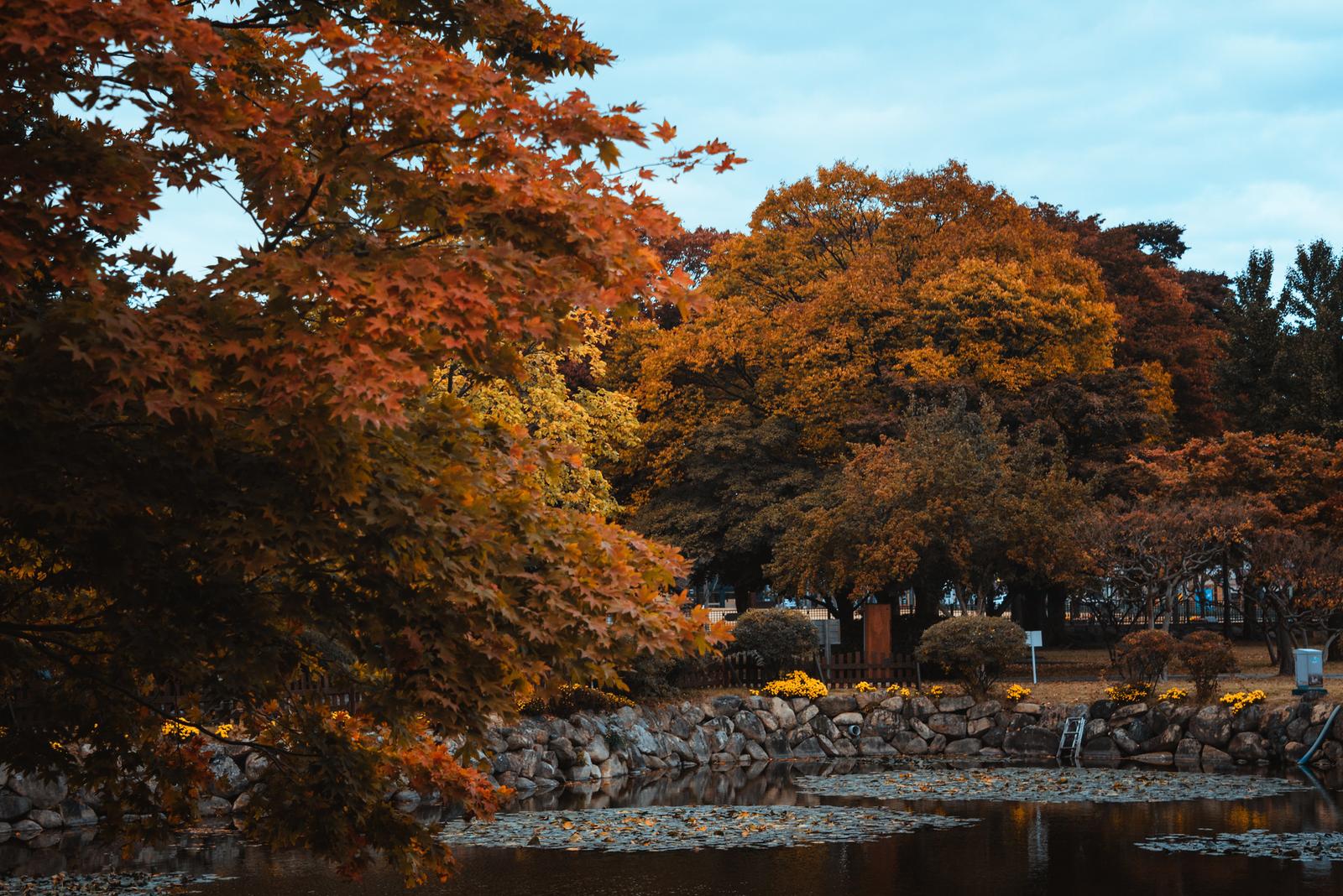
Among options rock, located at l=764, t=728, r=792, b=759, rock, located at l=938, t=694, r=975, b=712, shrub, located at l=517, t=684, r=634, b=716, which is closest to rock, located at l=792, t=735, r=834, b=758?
rock, located at l=764, t=728, r=792, b=759

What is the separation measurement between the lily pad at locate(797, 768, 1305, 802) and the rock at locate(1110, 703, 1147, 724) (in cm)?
211

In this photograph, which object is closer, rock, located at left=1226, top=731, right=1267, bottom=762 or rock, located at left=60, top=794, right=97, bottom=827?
rock, located at left=60, top=794, right=97, bottom=827

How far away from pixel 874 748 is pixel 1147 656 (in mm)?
4938

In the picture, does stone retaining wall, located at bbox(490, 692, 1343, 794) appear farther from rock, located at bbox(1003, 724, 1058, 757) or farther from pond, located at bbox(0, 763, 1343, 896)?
pond, located at bbox(0, 763, 1343, 896)

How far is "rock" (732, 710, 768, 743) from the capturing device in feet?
75.5

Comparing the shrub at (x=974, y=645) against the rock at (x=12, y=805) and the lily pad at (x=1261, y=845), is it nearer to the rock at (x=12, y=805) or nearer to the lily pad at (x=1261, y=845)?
the lily pad at (x=1261, y=845)

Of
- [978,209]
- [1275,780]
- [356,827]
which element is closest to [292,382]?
[356,827]

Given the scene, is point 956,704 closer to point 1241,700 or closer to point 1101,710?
point 1101,710

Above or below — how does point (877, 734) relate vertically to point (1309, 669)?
below

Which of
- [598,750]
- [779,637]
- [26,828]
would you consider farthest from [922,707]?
[26,828]

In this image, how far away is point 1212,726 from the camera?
20406mm

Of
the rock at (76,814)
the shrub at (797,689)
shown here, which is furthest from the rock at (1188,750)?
the rock at (76,814)

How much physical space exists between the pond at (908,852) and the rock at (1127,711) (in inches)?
121

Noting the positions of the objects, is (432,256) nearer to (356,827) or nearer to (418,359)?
(418,359)
